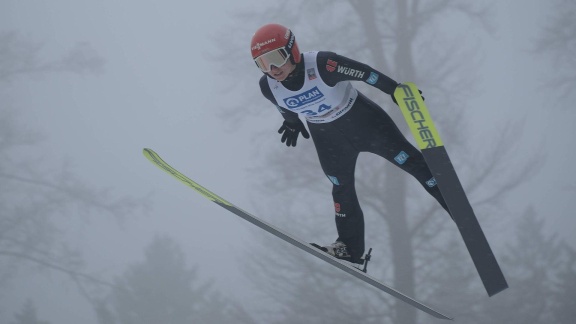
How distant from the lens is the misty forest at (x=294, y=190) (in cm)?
1406

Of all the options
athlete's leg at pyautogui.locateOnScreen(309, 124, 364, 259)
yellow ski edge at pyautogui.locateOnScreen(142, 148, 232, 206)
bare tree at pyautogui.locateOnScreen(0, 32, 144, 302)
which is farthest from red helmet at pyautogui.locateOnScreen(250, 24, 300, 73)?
bare tree at pyautogui.locateOnScreen(0, 32, 144, 302)

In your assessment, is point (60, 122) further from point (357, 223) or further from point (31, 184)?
point (357, 223)

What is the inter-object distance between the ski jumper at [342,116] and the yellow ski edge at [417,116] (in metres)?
0.11

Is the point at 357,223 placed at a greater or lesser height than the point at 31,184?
lesser

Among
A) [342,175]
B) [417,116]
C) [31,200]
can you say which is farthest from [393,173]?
[31,200]

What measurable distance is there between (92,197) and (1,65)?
184 inches

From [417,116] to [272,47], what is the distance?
1.00m

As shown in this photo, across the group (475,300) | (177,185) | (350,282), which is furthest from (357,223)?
(177,185)

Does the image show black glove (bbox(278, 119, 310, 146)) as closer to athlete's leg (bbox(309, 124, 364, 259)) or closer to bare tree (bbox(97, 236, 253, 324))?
athlete's leg (bbox(309, 124, 364, 259))

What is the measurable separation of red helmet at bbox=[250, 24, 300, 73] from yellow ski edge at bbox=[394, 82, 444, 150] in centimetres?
74

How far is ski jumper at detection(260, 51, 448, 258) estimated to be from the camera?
4.29 metres

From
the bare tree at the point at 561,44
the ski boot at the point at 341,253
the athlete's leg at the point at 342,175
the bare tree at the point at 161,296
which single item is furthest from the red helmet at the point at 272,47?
the bare tree at the point at 161,296

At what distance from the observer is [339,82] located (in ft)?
14.6

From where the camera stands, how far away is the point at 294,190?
701 inches
